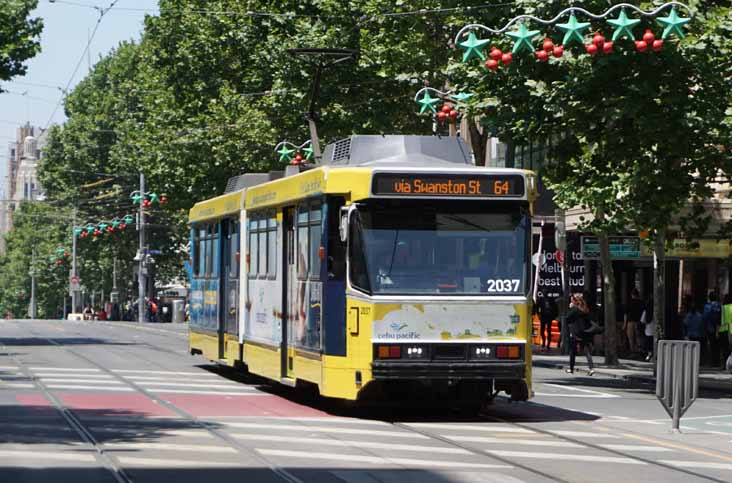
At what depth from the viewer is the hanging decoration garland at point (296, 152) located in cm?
4497

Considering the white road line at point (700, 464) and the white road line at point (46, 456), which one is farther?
the white road line at point (700, 464)

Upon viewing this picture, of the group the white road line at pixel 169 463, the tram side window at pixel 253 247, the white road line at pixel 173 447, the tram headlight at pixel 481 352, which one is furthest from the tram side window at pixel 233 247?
the white road line at pixel 169 463

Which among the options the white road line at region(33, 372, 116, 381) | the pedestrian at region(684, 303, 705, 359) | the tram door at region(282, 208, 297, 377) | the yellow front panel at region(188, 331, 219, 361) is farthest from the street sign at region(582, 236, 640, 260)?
the tram door at region(282, 208, 297, 377)

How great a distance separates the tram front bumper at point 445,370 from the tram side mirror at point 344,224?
1.54 metres

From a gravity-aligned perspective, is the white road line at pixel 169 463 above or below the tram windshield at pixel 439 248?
below

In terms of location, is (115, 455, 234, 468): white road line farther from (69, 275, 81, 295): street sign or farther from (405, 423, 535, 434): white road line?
(69, 275, 81, 295): street sign

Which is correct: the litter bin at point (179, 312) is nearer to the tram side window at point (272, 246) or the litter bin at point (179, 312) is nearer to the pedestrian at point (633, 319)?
the pedestrian at point (633, 319)

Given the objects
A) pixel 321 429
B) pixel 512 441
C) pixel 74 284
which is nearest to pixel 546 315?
pixel 321 429

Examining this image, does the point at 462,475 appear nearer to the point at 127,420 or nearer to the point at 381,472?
the point at 381,472

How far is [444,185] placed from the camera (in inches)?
733

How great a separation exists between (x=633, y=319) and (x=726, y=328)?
13.5 meters

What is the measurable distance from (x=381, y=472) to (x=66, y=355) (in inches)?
959

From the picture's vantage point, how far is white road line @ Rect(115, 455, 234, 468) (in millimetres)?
13416

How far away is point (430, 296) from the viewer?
18.4m
